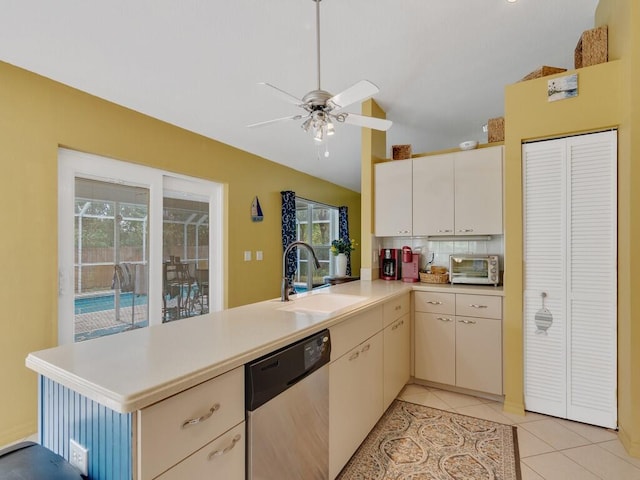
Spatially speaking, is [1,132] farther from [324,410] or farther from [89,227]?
[324,410]

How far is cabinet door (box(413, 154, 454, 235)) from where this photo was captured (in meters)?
2.96

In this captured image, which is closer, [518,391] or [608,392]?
[608,392]

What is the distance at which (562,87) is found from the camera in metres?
2.18

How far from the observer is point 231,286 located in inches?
152

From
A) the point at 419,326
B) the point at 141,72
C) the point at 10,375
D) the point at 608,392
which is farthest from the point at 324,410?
the point at 141,72

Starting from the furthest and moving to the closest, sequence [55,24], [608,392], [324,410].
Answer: [608,392], [55,24], [324,410]

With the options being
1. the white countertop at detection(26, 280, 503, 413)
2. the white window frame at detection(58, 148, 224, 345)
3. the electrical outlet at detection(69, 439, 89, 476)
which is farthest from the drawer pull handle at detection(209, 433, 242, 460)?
the white window frame at detection(58, 148, 224, 345)

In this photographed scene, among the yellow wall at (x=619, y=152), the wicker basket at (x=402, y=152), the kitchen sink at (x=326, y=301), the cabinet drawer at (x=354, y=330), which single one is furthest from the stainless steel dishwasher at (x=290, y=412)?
the wicker basket at (x=402, y=152)

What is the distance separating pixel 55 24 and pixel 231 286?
2.72m

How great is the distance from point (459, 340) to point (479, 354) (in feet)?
0.56

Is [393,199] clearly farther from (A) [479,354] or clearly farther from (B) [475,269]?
(A) [479,354]

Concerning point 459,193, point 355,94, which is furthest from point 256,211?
point 355,94

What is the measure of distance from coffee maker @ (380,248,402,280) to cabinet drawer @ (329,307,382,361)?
1199 mm

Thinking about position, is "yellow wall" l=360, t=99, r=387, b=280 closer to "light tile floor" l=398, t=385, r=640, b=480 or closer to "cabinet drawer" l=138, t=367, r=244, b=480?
"light tile floor" l=398, t=385, r=640, b=480
